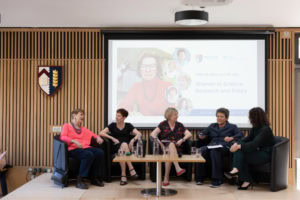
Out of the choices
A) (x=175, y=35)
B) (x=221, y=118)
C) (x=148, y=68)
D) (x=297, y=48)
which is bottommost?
(x=221, y=118)

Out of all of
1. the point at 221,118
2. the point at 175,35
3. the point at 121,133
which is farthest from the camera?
the point at 175,35

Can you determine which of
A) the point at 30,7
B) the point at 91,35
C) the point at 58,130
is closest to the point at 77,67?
the point at 91,35

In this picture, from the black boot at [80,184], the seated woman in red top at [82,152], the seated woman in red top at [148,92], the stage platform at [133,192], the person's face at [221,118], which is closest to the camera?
the stage platform at [133,192]

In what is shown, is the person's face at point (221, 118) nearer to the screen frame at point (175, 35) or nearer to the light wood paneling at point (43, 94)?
the screen frame at point (175, 35)

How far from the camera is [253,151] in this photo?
19.6ft

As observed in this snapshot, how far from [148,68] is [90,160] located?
2.32 metres

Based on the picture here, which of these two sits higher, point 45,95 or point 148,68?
point 148,68

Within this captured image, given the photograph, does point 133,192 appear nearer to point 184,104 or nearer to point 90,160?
point 90,160

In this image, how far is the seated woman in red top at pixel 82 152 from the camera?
6.12 m

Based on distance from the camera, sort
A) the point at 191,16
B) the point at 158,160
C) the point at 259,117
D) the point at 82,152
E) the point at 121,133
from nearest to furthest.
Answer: the point at 158,160 < the point at 259,117 < the point at 191,16 < the point at 82,152 < the point at 121,133

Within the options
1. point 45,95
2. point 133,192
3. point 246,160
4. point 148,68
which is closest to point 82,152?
point 133,192

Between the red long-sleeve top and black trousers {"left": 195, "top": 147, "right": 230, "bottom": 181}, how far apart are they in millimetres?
1873

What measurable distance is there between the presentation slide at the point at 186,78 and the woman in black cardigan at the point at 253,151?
1553 mm

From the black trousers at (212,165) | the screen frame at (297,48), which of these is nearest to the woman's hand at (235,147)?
the black trousers at (212,165)
